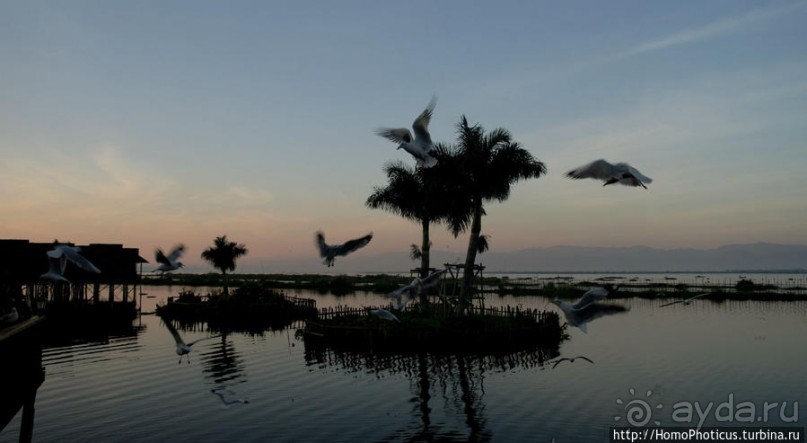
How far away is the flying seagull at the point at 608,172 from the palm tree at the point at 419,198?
72.5 feet

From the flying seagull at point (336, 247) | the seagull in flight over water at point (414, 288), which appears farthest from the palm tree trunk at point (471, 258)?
the flying seagull at point (336, 247)

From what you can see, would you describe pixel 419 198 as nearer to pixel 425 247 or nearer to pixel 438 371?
pixel 425 247

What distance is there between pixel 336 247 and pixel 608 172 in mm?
7211

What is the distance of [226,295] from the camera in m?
51.0

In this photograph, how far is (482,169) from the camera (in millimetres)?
31172

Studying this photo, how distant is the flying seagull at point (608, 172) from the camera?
1102 cm

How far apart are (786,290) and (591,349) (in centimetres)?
5749

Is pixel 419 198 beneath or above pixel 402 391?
above

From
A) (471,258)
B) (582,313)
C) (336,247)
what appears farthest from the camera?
(471,258)

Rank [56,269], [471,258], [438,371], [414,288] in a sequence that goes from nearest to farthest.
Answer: [56,269] → [414,288] → [438,371] → [471,258]

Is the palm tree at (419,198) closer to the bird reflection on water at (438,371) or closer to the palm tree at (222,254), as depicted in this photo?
the bird reflection on water at (438,371)

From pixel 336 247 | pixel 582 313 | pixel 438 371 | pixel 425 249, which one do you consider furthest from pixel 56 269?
pixel 425 249

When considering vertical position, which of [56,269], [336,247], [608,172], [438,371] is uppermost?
→ [608,172]

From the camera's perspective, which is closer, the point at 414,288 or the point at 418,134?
the point at 418,134
